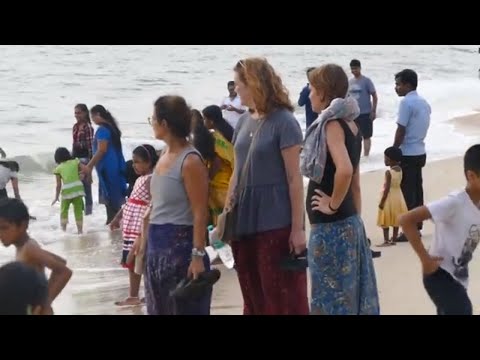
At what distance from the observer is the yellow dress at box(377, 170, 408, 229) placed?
8859mm

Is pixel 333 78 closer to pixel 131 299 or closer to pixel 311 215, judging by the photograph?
pixel 311 215

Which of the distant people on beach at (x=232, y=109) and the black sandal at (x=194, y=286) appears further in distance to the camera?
the distant people on beach at (x=232, y=109)

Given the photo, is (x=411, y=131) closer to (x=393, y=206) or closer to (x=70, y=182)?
(x=393, y=206)

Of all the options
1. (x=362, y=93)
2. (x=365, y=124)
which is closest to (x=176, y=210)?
(x=362, y=93)

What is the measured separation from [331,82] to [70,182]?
238 inches

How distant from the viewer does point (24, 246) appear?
489cm

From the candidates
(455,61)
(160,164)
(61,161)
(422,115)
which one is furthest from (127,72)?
(160,164)

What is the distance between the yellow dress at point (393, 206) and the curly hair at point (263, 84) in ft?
12.4

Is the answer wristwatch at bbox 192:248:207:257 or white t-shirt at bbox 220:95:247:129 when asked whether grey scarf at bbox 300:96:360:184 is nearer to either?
wristwatch at bbox 192:248:207:257

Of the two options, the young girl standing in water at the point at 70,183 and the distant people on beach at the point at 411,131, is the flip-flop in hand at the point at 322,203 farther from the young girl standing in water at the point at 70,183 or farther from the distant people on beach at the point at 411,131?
the young girl standing in water at the point at 70,183

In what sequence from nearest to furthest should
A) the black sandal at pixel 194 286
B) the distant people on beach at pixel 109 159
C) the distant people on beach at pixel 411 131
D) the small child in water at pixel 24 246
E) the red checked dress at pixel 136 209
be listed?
the small child in water at pixel 24 246 → the black sandal at pixel 194 286 → the red checked dress at pixel 136 209 → the distant people on beach at pixel 411 131 → the distant people on beach at pixel 109 159

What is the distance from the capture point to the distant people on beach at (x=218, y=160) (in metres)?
6.56

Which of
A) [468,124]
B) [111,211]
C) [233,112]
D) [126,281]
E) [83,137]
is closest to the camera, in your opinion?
[126,281]

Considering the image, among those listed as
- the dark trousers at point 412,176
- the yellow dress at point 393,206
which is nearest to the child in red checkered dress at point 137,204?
the yellow dress at point 393,206
